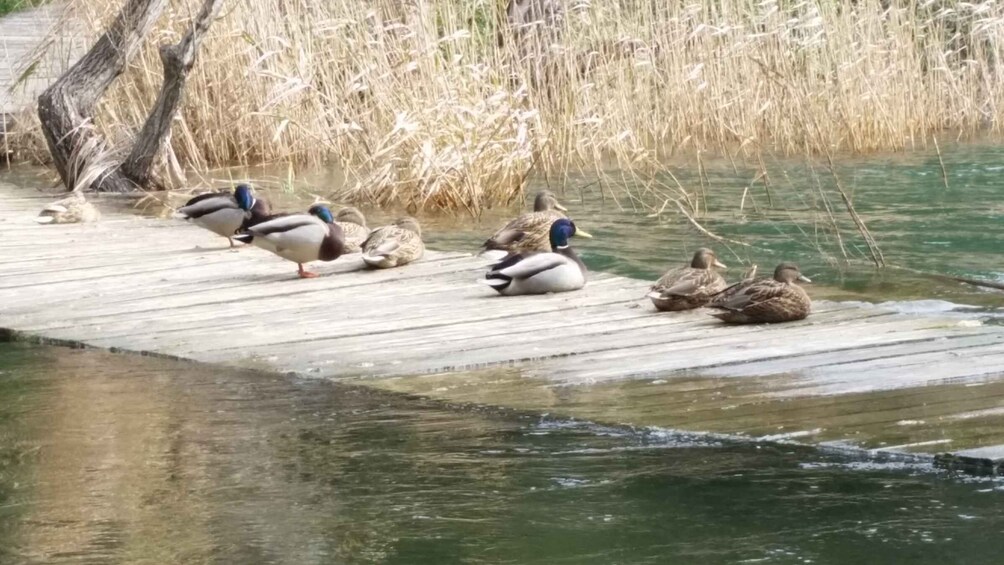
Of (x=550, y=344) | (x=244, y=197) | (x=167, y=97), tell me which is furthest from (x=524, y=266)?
(x=167, y=97)

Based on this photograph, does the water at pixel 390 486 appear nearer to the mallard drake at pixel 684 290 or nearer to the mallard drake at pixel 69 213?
the mallard drake at pixel 684 290

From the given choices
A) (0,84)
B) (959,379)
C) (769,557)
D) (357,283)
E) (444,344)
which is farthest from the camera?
(0,84)

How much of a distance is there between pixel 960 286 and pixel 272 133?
7.43 m

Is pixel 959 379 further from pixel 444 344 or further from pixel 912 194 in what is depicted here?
pixel 912 194

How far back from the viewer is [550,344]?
22.8 feet

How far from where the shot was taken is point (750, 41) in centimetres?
1565

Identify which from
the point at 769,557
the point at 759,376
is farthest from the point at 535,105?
the point at 769,557

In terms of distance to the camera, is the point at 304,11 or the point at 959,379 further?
the point at 304,11

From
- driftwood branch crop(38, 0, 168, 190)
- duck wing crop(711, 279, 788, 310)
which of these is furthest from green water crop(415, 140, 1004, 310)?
driftwood branch crop(38, 0, 168, 190)

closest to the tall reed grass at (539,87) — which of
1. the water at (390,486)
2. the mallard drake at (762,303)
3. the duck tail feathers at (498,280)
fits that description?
the duck tail feathers at (498,280)

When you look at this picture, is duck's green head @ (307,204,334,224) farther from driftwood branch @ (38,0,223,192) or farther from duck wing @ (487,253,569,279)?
driftwood branch @ (38,0,223,192)

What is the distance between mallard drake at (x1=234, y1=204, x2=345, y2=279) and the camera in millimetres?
8938

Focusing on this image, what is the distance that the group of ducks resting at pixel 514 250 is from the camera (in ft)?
23.8

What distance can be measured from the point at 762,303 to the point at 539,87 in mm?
6852
